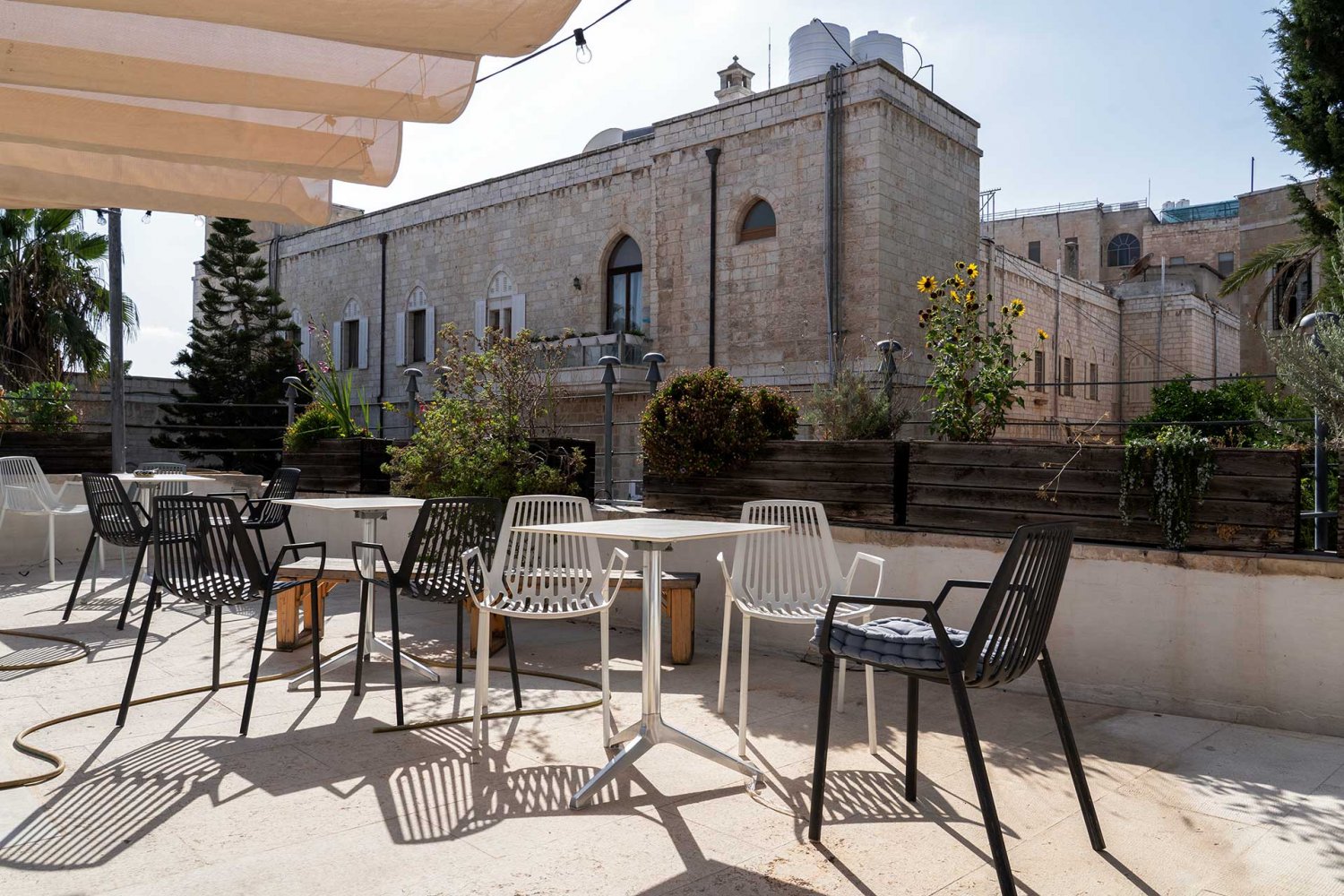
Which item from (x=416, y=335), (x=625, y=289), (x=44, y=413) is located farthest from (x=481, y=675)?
(x=416, y=335)

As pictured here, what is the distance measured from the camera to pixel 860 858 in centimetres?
269

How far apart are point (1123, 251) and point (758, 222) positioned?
1050 inches

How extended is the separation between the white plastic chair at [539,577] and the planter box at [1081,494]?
189 cm

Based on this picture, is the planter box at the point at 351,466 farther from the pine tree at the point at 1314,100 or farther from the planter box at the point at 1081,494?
the pine tree at the point at 1314,100

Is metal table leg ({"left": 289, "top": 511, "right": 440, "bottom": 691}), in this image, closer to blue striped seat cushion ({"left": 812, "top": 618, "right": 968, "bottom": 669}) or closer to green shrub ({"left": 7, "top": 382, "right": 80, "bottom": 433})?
blue striped seat cushion ({"left": 812, "top": 618, "right": 968, "bottom": 669})

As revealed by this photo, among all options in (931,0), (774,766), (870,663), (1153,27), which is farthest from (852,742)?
(1153,27)

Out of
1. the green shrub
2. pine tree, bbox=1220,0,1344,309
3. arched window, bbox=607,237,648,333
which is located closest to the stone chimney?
arched window, bbox=607,237,648,333

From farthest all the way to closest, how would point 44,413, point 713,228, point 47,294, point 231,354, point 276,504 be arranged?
point 231,354 < point 47,294 < point 713,228 < point 44,413 < point 276,504

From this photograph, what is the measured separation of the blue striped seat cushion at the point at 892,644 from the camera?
2705mm

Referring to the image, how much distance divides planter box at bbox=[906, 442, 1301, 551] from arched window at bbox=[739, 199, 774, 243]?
1000 centimetres

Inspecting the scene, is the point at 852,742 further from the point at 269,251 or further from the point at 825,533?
the point at 269,251

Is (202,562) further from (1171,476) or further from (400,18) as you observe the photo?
(1171,476)

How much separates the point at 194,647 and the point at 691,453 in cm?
304

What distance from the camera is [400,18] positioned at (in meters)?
2.56
